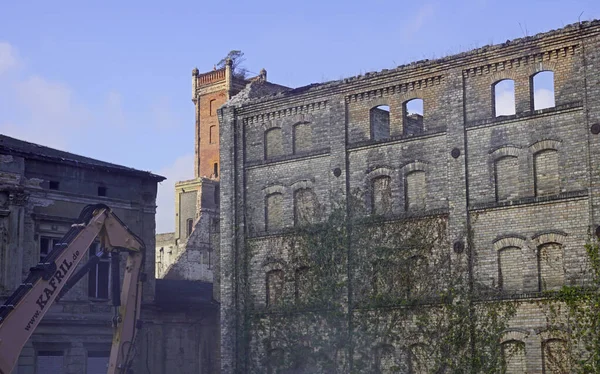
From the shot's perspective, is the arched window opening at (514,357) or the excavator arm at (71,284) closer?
the excavator arm at (71,284)

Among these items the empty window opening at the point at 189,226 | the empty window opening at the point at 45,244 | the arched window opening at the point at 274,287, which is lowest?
the arched window opening at the point at 274,287

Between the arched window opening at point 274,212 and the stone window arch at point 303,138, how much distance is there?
1.84m

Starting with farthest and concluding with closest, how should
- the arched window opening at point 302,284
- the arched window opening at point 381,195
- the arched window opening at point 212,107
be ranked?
1. the arched window opening at point 212,107
2. the arched window opening at point 302,284
3. the arched window opening at point 381,195

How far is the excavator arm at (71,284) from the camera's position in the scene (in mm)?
21609

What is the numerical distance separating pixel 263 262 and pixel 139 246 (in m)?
9.17

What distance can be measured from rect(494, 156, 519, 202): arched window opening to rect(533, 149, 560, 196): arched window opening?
62 centimetres

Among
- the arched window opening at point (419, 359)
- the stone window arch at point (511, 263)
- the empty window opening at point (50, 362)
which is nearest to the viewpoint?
the stone window arch at point (511, 263)

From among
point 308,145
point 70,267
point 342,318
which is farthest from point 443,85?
A: point 70,267

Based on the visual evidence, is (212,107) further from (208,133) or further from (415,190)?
(415,190)

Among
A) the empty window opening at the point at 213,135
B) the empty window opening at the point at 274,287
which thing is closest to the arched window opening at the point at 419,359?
the empty window opening at the point at 274,287

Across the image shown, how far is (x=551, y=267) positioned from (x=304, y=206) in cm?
950

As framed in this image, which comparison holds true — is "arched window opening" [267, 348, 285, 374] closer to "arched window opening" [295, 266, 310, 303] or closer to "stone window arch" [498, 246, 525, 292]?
"arched window opening" [295, 266, 310, 303]

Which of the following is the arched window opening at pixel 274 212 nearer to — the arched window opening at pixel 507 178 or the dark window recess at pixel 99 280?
the dark window recess at pixel 99 280

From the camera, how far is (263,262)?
3528cm
